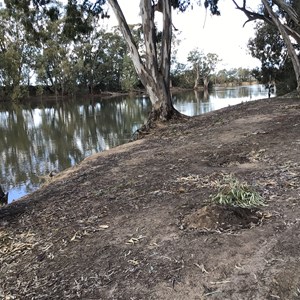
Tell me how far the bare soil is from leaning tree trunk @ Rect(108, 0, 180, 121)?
5.50 meters

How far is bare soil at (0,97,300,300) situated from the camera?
2.42m

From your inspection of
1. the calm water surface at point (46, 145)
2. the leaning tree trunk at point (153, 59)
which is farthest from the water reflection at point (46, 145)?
the leaning tree trunk at point (153, 59)

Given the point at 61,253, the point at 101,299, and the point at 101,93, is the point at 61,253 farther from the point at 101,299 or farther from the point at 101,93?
the point at 101,93

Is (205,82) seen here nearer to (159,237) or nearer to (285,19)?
(285,19)

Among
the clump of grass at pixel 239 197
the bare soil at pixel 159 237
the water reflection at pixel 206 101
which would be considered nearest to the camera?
the bare soil at pixel 159 237

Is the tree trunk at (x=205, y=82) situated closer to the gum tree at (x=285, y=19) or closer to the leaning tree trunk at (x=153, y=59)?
the gum tree at (x=285, y=19)

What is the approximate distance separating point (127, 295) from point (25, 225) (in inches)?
70.0

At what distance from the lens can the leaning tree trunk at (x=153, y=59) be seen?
10758 mm

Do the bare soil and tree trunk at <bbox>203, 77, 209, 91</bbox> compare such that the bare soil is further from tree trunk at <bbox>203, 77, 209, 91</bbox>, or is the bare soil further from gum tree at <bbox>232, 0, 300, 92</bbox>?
tree trunk at <bbox>203, 77, 209, 91</bbox>

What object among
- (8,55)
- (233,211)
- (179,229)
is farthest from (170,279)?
(8,55)

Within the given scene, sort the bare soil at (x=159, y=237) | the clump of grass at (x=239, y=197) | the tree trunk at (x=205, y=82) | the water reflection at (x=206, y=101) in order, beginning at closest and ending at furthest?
the bare soil at (x=159, y=237)
the clump of grass at (x=239, y=197)
the water reflection at (x=206, y=101)
the tree trunk at (x=205, y=82)

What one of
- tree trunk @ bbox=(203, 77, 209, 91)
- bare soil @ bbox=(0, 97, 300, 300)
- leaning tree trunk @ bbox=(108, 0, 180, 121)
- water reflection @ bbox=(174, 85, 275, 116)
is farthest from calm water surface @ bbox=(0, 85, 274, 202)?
tree trunk @ bbox=(203, 77, 209, 91)

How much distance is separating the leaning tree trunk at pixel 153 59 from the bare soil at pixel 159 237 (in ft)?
18.0

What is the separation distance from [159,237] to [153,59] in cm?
→ 825
